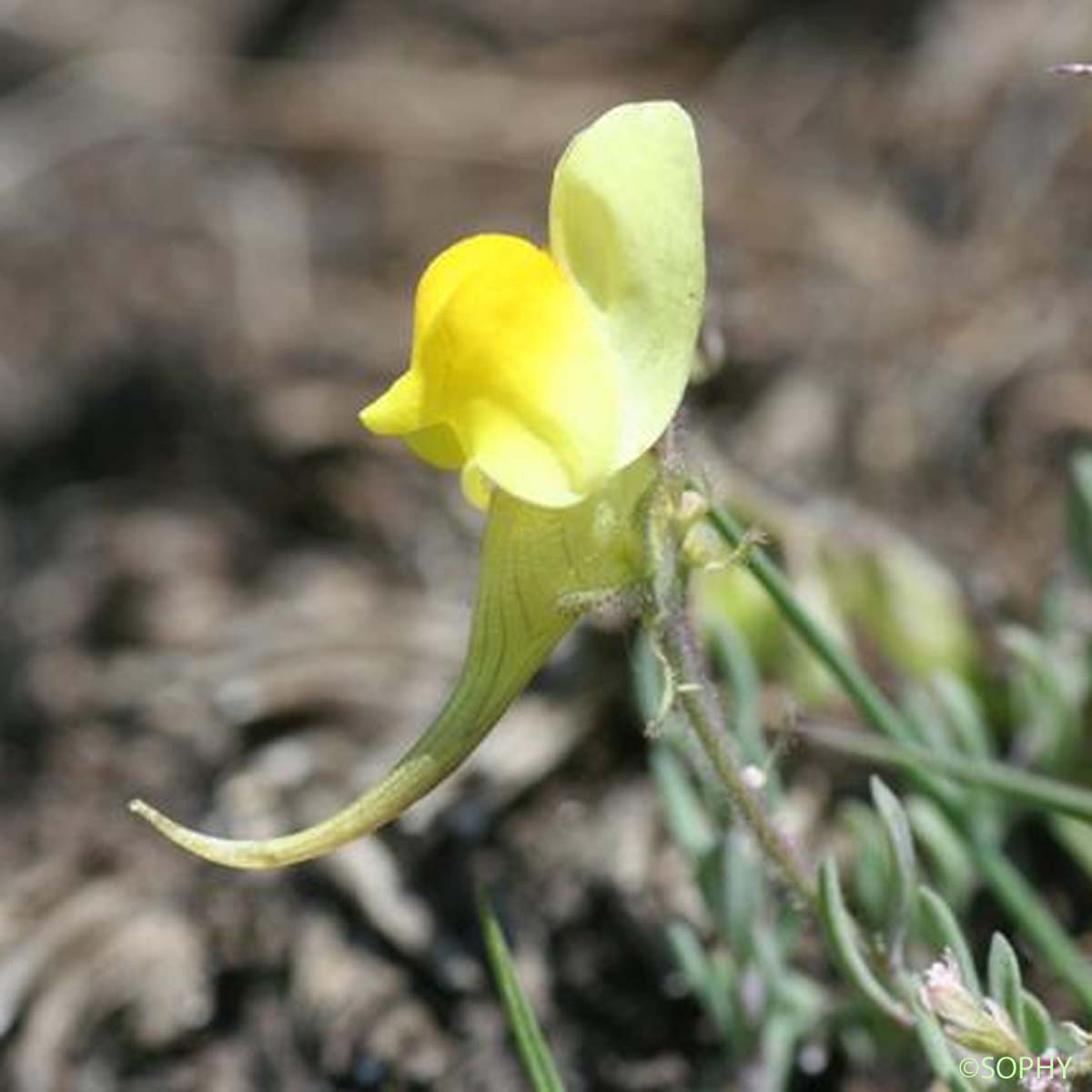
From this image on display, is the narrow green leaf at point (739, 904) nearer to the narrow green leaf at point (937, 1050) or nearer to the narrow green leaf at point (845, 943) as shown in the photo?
the narrow green leaf at point (845, 943)

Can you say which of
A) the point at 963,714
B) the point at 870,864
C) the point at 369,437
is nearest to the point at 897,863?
the point at 870,864

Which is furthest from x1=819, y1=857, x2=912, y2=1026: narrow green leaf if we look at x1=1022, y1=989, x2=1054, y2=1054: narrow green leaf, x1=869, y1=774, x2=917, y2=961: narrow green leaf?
x1=1022, y1=989, x2=1054, y2=1054: narrow green leaf

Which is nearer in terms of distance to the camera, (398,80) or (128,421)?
(128,421)

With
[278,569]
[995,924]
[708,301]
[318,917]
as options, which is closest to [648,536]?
[708,301]

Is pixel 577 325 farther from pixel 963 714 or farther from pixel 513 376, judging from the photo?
pixel 963 714

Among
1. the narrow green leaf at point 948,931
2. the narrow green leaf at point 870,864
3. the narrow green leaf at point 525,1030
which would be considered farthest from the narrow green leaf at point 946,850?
the narrow green leaf at point 525,1030

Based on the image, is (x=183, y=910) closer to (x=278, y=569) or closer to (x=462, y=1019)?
(x=462, y=1019)

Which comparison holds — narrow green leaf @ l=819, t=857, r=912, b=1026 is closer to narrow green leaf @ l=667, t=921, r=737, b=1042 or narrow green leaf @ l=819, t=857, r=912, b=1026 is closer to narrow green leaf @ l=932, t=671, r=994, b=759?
narrow green leaf @ l=667, t=921, r=737, b=1042
